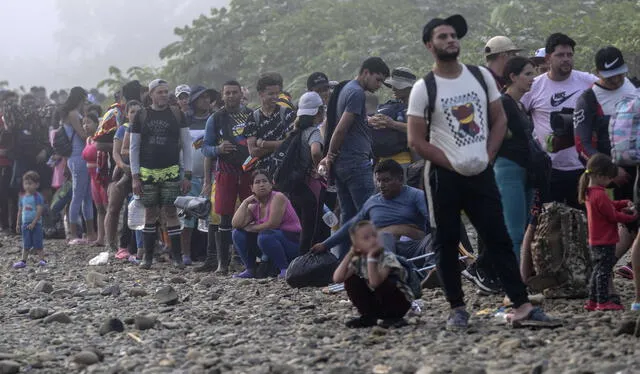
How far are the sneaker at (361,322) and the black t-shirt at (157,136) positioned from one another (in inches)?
208

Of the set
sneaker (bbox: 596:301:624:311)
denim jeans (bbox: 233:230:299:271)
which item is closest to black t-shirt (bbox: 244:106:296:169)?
denim jeans (bbox: 233:230:299:271)

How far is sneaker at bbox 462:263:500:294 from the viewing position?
29.8 ft

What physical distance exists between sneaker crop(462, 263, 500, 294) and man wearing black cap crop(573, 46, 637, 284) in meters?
1.25

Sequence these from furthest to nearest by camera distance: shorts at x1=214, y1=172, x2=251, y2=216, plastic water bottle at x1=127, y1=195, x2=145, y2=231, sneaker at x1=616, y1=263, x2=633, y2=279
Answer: plastic water bottle at x1=127, y1=195, x2=145, y2=231
shorts at x1=214, y1=172, x2=251, y2=216
sneaker at x1=616, y1=263, x2=633, y2=279

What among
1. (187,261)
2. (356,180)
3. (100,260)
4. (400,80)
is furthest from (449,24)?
(100,260)

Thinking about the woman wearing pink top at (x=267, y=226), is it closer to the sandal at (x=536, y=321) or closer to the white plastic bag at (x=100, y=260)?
the white plastic bag at (x=100, y=260)

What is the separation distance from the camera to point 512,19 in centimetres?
2608

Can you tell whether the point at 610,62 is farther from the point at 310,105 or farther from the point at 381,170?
the point at 310,105

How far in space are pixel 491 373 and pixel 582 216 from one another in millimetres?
3024

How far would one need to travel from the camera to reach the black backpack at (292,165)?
11258 mm

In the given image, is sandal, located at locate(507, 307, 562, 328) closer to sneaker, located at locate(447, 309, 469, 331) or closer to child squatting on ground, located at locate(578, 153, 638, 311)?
sneaker, located at locate(447, 309, 469, 331)

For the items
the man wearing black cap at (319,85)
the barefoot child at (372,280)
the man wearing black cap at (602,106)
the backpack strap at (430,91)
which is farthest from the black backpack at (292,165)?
the backpack strap at (430,91)

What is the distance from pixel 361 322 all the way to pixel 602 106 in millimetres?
2392

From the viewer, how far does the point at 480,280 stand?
9172 millimetres
